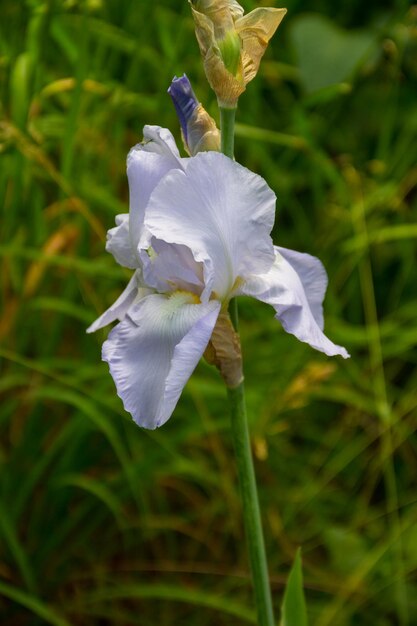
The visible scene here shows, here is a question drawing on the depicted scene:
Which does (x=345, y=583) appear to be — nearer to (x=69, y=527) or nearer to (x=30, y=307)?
(x=69, y=527)

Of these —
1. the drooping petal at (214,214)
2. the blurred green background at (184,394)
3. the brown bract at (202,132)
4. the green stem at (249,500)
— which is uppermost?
the brown bract at (202,132)

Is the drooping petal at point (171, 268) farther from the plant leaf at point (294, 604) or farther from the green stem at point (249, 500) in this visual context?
the plant leaf at point (294, 604)

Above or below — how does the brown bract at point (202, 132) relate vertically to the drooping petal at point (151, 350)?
above

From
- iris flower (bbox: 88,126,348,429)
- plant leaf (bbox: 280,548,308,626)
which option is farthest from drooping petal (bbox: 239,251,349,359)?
plant leaf (bbox: 280,548,308,626)

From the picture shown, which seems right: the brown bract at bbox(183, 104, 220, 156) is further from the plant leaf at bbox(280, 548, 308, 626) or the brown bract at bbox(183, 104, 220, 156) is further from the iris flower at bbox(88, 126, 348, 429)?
the plant leaf at bbox(280, 548, 308, 626)

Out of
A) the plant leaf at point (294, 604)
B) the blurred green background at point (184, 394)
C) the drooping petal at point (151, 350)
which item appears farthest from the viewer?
the blurred green background at point (184, 394)

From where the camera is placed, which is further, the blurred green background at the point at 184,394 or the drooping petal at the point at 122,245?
the blurred green background at the point at 184,394

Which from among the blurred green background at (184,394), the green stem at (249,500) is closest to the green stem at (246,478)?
the green stem at (249,500)

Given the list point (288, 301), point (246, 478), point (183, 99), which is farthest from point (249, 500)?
point (183, 99)
